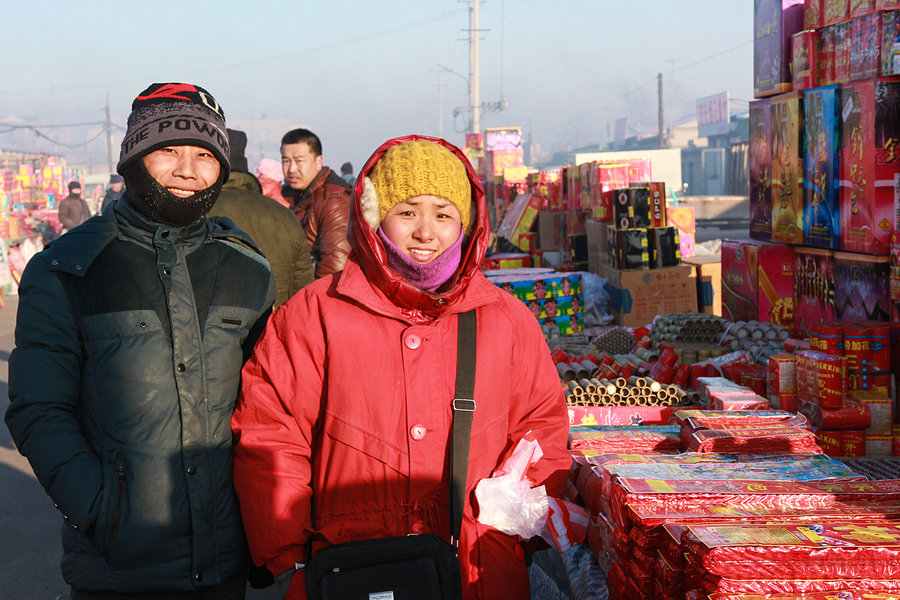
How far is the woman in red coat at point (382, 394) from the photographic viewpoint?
7.47ft

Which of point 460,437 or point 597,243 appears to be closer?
point 460,437

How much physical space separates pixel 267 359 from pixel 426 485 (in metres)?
A: 0.54

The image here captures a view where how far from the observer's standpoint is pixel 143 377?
228 cm

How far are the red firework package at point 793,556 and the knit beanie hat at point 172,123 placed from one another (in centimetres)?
168

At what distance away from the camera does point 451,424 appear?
2.31 m

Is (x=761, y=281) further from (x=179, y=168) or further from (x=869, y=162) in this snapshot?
(x=179, y=168)

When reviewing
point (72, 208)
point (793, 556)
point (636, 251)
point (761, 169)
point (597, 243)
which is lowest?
point (793, 556)

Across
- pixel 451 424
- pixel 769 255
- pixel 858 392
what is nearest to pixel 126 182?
pixel 451 424

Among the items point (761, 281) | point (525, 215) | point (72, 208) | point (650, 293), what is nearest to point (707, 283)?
point (650, 293)

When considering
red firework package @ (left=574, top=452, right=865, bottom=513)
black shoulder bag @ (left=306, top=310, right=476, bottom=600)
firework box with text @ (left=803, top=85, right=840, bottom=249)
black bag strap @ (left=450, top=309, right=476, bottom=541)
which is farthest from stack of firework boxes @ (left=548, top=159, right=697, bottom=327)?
black shoulder bag @ (left=306, top=310, right=476, bottom=600)

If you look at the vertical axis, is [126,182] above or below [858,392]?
above

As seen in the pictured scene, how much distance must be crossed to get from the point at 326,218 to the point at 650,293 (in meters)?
4.63

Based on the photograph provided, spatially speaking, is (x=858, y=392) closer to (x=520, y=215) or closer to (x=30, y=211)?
(x=520, y=215)

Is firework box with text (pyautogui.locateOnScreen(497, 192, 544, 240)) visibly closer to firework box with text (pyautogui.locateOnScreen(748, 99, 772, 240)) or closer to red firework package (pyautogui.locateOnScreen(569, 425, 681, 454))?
firework box with text (pyautogui.locateOnScreen(748, 99, 772, 240))
